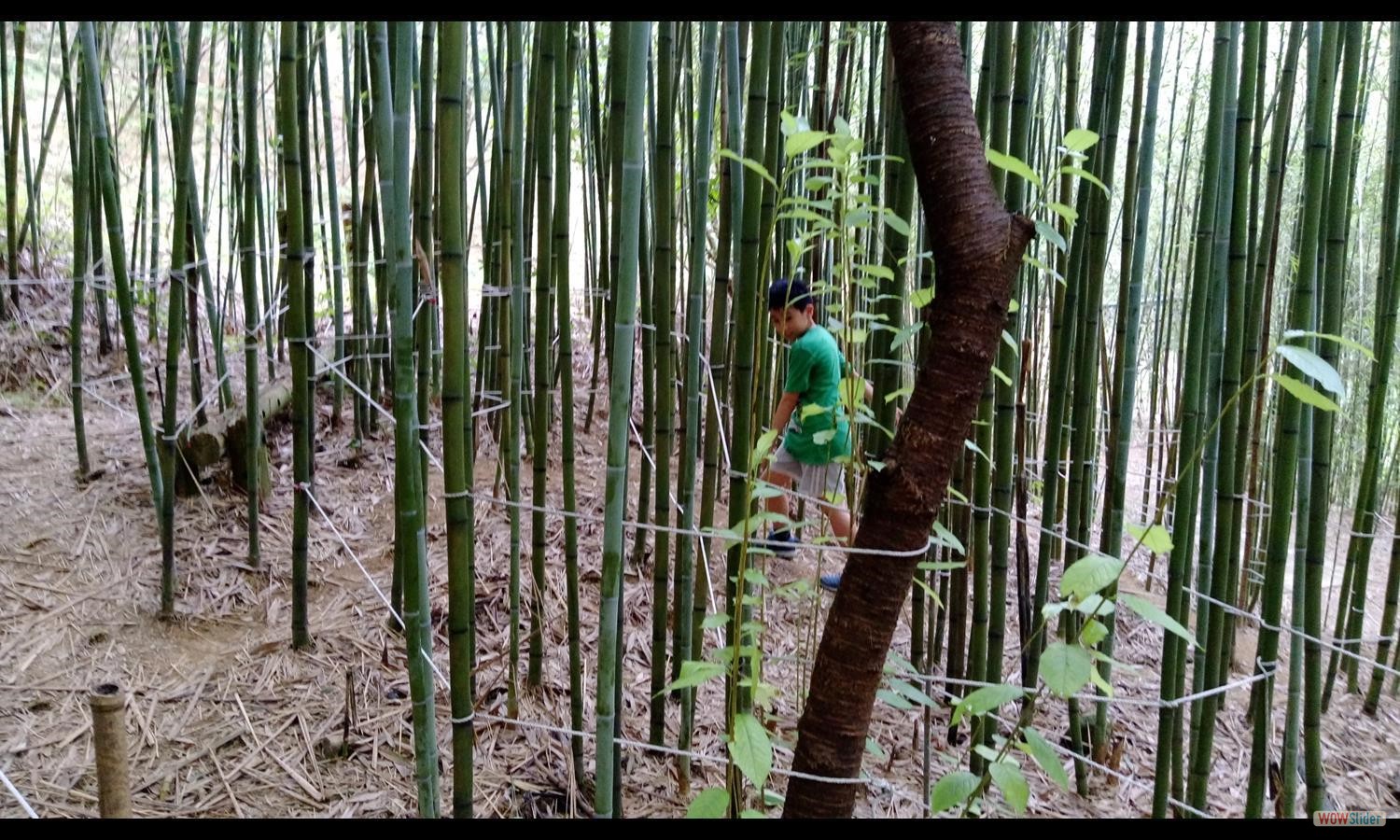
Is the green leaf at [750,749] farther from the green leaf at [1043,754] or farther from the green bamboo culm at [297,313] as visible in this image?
the green bamboo culm at [297,313]

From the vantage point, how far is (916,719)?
180cm

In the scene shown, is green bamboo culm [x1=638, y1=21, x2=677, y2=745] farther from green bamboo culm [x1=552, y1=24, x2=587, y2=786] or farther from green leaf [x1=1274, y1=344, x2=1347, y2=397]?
green leaf [x1=1274, y1=344, x2=1347, y2=397]

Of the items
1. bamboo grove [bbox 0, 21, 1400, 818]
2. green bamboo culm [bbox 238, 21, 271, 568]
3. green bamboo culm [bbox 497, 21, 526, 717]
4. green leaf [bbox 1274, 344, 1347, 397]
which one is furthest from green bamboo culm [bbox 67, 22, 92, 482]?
green leaf [bbox 1274, 344, 1347, 397]

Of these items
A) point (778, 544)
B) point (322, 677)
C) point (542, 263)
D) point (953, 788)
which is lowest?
point (322, 677)

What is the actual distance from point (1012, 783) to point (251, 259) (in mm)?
1817

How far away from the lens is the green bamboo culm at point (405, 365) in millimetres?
966

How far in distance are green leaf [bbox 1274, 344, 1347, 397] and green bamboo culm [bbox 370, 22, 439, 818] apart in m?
0.82

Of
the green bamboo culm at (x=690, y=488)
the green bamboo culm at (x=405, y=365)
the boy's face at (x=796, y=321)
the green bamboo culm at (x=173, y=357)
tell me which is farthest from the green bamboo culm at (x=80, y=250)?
the boy's face at (x=796, y=321)

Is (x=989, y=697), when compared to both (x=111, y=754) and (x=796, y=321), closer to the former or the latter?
(x=111, y=754)

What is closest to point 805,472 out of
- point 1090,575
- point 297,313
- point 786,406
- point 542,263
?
point 786,406

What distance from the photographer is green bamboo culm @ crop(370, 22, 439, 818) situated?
97 cm

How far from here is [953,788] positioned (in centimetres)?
90

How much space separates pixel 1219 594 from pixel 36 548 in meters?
2.48

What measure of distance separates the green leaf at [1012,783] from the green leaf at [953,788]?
0.02m
